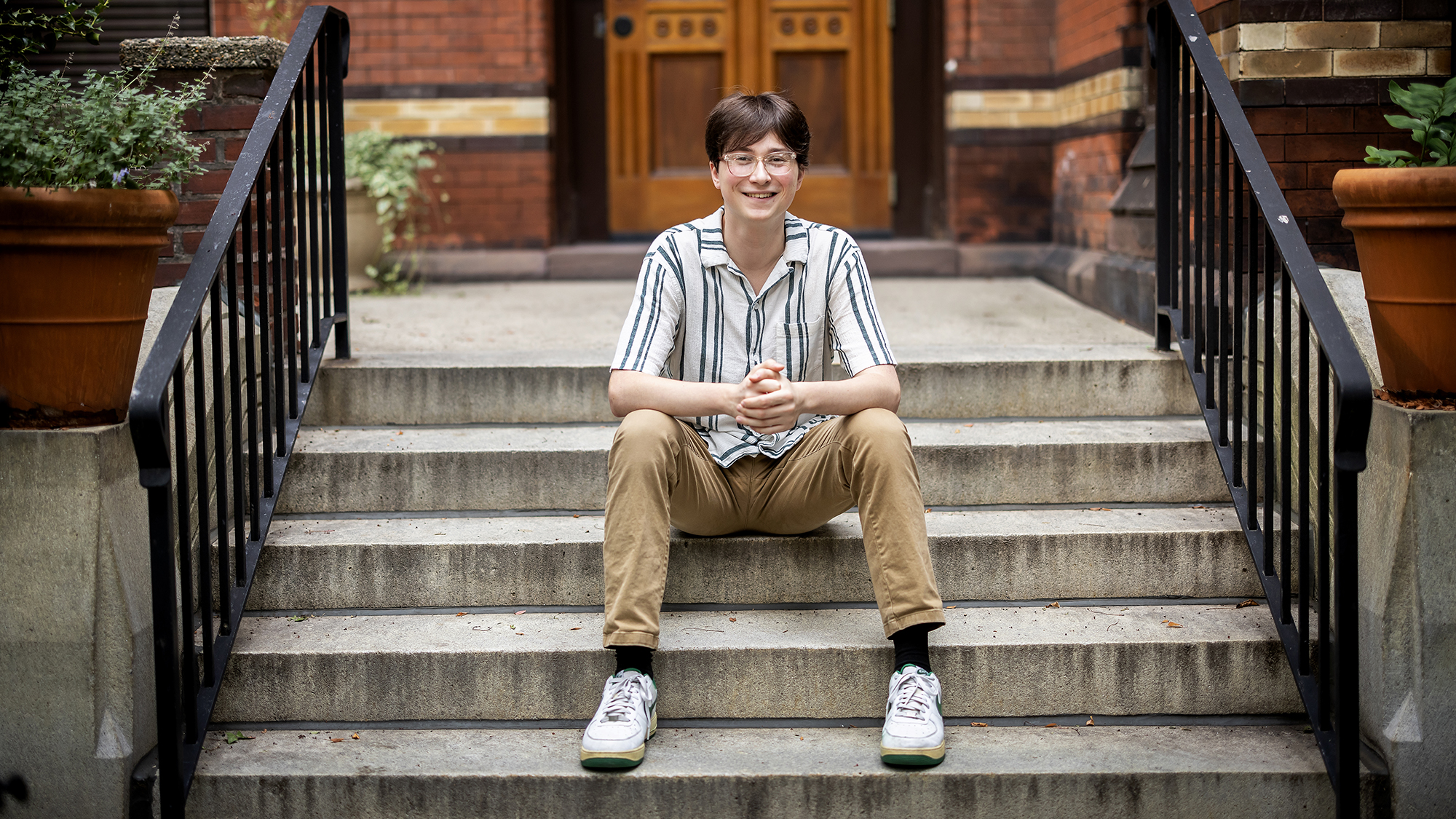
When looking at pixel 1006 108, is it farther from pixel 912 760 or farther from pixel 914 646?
pixel 912 760

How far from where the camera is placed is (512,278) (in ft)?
19.8

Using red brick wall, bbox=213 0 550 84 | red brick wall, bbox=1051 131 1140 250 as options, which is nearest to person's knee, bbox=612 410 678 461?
red brick wall, bbox=1051 131 1140 250

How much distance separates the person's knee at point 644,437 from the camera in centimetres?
236

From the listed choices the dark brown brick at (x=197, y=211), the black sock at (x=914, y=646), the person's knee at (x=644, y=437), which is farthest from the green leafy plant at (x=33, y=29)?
the black sock at (x=914, y=646)

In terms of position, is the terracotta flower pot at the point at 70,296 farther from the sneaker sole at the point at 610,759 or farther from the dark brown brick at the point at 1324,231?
the dark brown brick at the point at 1324,231

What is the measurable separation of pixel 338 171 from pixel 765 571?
173cm

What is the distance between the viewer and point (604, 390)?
3336mm

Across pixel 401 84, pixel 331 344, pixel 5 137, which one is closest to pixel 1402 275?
pixel 5 137

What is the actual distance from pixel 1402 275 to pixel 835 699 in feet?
4.61

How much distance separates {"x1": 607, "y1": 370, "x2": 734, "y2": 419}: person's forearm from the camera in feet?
7.88

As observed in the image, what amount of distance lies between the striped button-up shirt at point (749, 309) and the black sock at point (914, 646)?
0.47m

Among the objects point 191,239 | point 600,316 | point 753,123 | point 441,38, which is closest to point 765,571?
point 753,123

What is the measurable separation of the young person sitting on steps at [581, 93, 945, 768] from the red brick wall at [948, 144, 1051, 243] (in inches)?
139

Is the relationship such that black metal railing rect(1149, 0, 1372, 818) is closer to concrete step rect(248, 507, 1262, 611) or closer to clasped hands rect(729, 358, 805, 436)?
concrete step rect(248, 507, 1262, 611)
